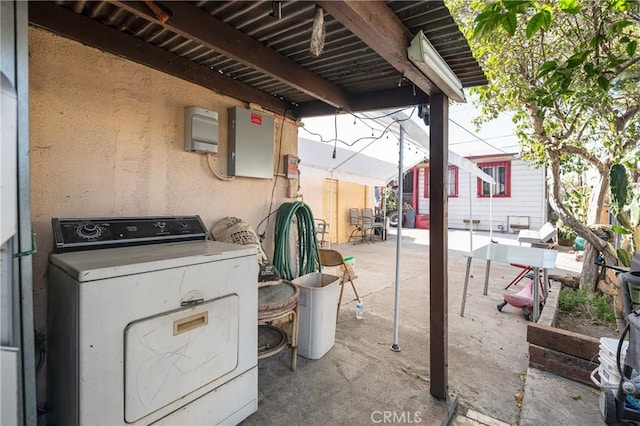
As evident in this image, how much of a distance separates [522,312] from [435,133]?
2843mm

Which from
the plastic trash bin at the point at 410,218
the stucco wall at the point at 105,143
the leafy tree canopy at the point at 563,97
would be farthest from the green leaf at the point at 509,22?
the plastic trash bin at the point at 410,218

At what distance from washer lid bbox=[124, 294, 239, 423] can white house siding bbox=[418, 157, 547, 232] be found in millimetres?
9744

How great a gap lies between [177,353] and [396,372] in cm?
163

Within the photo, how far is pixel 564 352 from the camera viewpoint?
2.25m

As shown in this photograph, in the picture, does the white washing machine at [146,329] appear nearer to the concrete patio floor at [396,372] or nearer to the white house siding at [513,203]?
the concrete patio floor at [396,372]

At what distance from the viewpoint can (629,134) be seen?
3.13 meters

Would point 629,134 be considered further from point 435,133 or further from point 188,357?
point 188,357

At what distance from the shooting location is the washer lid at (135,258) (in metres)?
1.16

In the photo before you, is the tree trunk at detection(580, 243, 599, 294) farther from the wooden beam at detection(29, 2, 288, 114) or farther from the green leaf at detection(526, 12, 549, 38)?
the wooden beam at detection(29, 2, 288, 114)

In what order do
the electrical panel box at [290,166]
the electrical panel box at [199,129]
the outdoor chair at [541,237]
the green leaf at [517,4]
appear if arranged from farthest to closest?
the outdoor chair at [541,237], the electrical panel box at [290,166], the electrical panel box at [199,129], the green leaf at [517,4]

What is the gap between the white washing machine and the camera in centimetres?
116

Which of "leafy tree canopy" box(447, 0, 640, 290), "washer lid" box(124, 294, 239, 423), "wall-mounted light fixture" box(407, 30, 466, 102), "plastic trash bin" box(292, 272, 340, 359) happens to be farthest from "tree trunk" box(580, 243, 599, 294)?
"washer lid" box(124, 294, 239, 423)

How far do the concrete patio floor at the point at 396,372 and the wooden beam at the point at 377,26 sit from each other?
2.04 meters

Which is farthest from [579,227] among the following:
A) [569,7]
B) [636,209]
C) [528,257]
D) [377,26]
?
[377,26]
